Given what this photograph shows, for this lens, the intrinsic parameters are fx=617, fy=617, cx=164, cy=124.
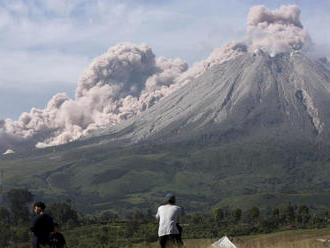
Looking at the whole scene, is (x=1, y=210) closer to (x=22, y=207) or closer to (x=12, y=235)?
(x=22, y=207)

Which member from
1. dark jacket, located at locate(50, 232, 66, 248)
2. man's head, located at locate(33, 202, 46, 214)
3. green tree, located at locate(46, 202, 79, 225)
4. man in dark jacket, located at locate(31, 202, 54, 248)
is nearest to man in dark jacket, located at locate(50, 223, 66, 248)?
dark jacket, located at locate(50, 232, 66, 248)

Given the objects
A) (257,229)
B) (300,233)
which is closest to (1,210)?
(257,229)

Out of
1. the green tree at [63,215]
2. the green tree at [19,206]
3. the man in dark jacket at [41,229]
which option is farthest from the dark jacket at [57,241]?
the green tree at [19,206]

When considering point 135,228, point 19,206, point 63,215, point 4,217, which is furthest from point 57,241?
point 19,206

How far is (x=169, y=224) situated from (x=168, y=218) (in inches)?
7.9

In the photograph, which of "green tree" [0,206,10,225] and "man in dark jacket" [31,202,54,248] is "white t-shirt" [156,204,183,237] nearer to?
"man in dark jacket" [31,202,54,248]

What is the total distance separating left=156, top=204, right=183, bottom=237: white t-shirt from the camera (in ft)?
65.6

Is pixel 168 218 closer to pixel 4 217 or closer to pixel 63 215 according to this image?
pixel 63 215

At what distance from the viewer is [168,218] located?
792 inches

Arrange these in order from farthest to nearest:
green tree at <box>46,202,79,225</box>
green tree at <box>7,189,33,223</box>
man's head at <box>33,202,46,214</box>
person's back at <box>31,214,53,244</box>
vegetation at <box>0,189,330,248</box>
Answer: green tree at <box>7,189,33,223</box> < green tree at <box>46,202,79,225</box> < vegetation at <box>0,189,330,248</box> < man's head at <box>33,202,46,214</box> < person's back at <box>31,214,53,244</box>

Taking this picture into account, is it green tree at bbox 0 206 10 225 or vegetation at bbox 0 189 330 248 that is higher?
green tree at bbox 0 206 10 225

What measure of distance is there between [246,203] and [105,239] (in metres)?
113

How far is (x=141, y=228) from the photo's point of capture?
336 feet

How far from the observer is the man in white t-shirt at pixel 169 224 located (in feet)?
65.5
